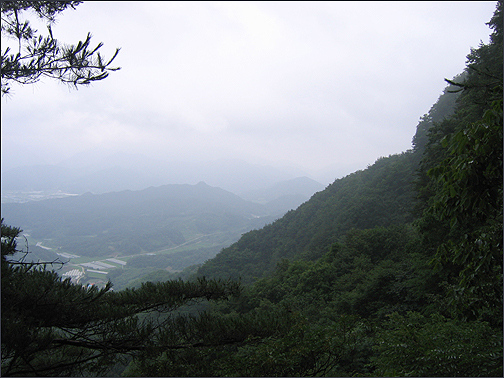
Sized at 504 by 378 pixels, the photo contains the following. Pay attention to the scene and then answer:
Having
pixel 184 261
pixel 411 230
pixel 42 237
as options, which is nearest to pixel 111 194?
pixel 42 237

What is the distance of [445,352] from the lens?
2.90 meters

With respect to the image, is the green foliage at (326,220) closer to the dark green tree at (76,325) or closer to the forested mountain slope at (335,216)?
the forested mountain slope at (335,216)

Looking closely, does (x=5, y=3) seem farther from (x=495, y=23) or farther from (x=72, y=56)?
A: (x=495, y=23)

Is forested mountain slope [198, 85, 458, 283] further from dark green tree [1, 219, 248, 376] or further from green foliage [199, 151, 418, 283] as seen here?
dark green tree [1, 219, 248, 376]

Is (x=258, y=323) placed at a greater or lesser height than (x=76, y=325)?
lesser

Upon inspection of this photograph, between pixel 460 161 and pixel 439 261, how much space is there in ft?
3.25

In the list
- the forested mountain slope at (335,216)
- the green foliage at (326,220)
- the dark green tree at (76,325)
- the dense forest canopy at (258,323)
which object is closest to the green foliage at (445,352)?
the dense forest canopy at (258,323)

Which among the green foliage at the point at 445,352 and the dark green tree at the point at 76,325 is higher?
the dark green tree at the point at 76,325

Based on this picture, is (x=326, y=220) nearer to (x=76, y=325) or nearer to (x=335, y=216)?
(x=335, y=216)

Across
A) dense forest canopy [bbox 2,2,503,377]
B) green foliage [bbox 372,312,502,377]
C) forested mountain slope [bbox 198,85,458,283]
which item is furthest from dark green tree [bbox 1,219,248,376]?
forested mountain slope [bbox 198,85,458,283]

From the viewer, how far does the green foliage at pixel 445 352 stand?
252cm

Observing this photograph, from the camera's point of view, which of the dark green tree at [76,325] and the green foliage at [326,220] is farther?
the green foliage at [326,220]

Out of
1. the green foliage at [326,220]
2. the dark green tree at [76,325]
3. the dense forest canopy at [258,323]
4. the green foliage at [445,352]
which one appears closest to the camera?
the dense forest canopy at [258,323]

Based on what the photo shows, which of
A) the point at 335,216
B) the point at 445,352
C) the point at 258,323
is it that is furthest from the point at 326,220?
the point at 258,323
